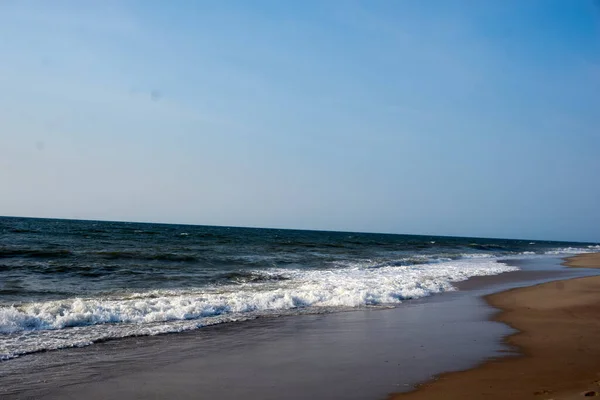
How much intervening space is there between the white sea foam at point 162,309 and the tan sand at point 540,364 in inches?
164

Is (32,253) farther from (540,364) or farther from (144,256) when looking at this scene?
(540,364)

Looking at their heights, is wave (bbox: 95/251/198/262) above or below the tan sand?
below

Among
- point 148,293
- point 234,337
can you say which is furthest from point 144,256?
point 234,337

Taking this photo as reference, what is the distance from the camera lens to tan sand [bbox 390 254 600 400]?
230 inches

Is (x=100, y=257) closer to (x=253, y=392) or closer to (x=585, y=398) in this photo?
(x=253, y=392)

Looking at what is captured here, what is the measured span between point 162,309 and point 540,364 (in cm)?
789

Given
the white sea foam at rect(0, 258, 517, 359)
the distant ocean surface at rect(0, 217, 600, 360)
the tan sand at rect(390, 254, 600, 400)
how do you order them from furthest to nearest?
the distant ocean surface at rect(0, 217, 600, 360) < the white sea foam at rect(0, 258, 517, 359) < the tan sand at rect(390, 254, 600, 400)

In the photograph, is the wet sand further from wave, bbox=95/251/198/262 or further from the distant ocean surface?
wave, bbox=95/251/198/262

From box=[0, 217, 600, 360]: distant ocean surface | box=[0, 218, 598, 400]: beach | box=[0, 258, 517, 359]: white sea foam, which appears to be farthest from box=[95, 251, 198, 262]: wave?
box=[0, 258, 517, 359]: white sea foam

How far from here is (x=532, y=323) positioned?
35.8 ft

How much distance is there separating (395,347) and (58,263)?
18185mm

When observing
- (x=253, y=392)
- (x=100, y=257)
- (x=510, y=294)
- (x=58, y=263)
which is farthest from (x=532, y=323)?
(x=100, y=257)

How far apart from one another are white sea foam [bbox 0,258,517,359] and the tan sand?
4155mm

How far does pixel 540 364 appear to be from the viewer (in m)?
7.24
